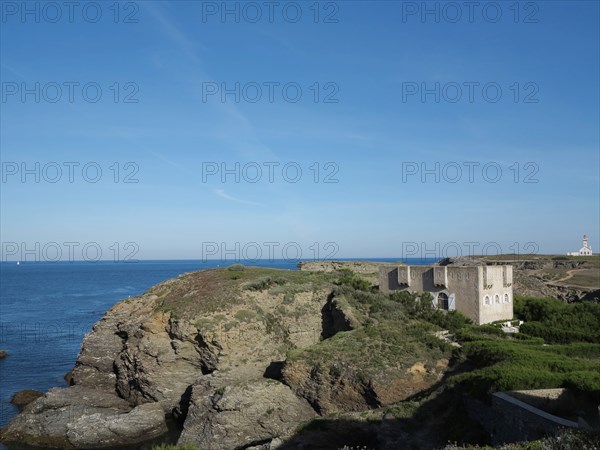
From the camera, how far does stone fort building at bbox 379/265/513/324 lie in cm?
3669

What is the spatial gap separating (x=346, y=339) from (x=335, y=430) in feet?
28.1

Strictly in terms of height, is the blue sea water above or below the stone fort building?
below

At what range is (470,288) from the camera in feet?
121

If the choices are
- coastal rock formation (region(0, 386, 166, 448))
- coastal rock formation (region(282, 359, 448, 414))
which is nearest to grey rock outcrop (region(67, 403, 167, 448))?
coastal rock formation (region(0, 386, 166, 448))

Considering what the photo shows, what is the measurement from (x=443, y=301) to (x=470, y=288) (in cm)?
234

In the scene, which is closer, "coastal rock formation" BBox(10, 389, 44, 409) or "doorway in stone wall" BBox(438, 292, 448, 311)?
"coastal rock formation" BBox(10, 389, 44, 409)

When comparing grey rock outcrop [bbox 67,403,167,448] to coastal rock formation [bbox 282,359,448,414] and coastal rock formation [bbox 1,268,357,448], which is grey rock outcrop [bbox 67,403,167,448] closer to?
coastal rock formation [bbox 1,268,357,448]

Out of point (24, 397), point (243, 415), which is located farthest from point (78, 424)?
point (243, 415)

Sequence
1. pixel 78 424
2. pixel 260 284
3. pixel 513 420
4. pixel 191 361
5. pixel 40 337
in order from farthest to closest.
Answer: pixel 40 337 → pixel 260 284 → pixel 191 361 → pixel 78 424 → pixel 513 420

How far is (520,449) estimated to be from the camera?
483 inches

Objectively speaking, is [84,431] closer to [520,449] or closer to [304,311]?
[304,311]

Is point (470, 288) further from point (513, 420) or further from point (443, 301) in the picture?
point (513, 420)

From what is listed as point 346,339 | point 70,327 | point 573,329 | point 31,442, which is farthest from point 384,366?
point 70,327

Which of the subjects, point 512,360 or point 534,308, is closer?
point 512,360
